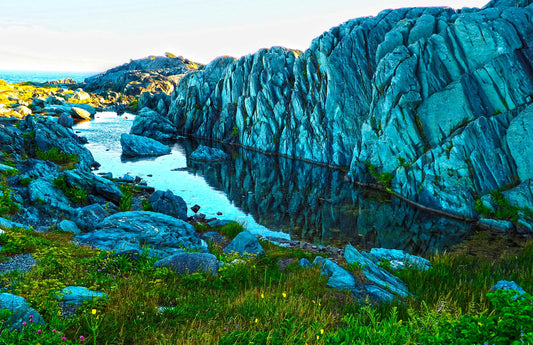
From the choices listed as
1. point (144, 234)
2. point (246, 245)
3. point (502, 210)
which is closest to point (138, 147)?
point (144, 234)

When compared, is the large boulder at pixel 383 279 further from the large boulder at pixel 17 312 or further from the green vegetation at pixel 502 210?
the green vegetation at pixel 502 210

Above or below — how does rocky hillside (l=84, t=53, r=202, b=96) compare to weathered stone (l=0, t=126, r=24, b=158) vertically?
above

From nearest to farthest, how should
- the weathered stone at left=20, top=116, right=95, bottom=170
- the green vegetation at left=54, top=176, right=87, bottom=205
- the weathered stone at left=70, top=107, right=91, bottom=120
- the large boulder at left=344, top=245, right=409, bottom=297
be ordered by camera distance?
the large boulder at left=344, top=245, right=409, bottom=297, the green vegetation at left=54, top=176, right=87, bottom=205, the weathered stone at left=20, top=116, right=95, bottom=170, the weathered stone at left=70, top=107, right=91, bottom=120

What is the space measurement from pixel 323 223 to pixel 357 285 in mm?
16299

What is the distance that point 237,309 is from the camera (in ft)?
21.9

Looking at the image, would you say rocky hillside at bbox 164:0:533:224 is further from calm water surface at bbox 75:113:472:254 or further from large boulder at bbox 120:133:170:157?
large boulder at bbox 120:133:170:157

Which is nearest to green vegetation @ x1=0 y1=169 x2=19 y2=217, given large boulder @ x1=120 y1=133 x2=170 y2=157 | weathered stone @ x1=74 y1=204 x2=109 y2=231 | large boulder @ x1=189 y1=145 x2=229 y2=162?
weathered stone @ x1=74 y1=204 x2=109 y2=231

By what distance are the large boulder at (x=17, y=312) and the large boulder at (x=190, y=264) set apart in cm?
422

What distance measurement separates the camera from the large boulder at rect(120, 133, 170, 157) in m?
52.4

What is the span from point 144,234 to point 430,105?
3079 centimetres

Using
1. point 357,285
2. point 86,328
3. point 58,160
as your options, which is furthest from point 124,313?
point 58,160

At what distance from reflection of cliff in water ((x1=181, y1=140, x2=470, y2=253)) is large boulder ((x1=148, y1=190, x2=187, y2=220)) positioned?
6.33m

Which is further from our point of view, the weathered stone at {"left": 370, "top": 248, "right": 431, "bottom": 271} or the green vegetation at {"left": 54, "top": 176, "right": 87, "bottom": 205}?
the green vegetation at {"left": 54, "top": 176, "right": 87, "bottom": 205}

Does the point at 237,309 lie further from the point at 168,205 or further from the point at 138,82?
the point at 138,82
